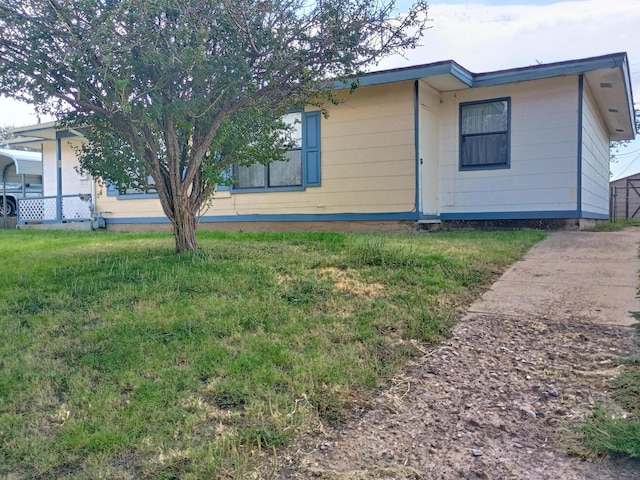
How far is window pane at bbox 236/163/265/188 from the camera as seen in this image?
1122 centimetres

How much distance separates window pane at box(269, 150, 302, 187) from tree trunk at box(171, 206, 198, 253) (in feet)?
16.6

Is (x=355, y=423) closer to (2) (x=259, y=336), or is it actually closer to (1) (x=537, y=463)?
(1) (x=537, y=463)

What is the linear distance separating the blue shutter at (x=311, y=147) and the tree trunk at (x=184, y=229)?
486 centimetres

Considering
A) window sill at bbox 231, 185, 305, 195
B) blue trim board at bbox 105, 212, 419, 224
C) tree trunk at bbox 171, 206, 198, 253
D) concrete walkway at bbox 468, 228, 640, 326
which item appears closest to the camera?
concrete walkway at bbox 468, 228, 640, 326

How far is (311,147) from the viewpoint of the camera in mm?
10523

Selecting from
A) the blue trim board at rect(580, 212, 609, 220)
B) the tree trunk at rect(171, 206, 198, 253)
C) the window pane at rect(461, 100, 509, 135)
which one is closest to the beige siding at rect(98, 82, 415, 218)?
the window pane at rect(461, 100, 509, 135)

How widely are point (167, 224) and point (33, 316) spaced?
9006 millimetres

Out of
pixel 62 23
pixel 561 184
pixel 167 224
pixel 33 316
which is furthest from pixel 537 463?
pixel 167 224

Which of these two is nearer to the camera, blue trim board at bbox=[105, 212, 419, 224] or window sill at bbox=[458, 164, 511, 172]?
blue trim board at bbox=[105, 212, 419, 224]

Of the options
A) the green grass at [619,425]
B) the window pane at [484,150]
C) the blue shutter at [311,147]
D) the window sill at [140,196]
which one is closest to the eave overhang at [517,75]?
the window pane at [484,150]

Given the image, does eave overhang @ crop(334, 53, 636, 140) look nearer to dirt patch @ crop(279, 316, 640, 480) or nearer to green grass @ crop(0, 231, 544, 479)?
green grass @ crop(0, 231, 544, 479)

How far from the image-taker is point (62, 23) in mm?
4129

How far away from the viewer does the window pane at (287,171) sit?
35.6 feet

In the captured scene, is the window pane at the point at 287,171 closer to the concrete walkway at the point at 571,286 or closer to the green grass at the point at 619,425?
the concrete walkway at the point at 571,286
